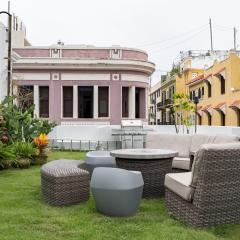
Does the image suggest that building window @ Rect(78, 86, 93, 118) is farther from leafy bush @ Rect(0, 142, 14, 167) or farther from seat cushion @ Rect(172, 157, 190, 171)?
seat cushion @ Rect(172, 157, 190, 171)

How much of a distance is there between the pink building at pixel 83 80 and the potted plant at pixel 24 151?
46.3 feet

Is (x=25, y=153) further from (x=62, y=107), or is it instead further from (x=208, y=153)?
(x=62, y=107)

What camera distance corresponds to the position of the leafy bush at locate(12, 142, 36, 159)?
33.1 ft

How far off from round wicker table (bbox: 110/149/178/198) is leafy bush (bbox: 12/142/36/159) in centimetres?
430

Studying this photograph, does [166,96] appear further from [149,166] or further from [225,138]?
[149,166]

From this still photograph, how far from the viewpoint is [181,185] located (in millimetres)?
4859

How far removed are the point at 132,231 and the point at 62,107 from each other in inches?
814

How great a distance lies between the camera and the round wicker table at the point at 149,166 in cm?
626

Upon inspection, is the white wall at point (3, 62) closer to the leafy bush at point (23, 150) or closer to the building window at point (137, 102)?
the leafy bush at point (23, 150)

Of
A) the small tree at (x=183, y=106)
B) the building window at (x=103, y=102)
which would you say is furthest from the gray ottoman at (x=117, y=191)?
the building window at (x=103, y=102)

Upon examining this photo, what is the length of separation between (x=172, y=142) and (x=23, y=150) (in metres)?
3.97

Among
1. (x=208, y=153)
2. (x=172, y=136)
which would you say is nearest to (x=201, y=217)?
(x=208, y=153)

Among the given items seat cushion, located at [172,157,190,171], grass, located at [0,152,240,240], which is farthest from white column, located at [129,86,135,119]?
grass, located at [0,152,240,240]

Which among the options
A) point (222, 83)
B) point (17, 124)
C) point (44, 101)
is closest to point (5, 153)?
point (17, 124)
